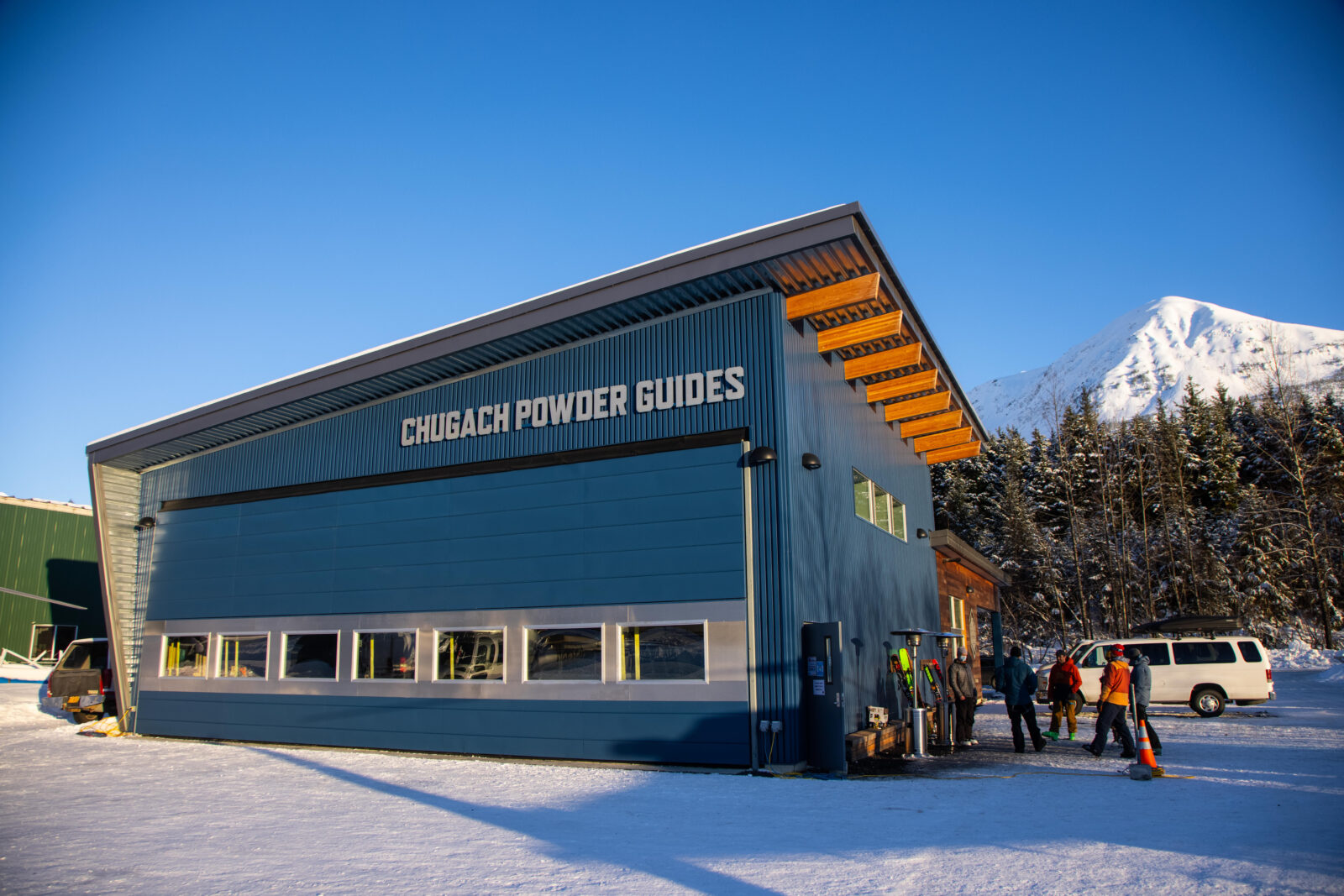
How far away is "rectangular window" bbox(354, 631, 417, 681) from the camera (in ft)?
46.0

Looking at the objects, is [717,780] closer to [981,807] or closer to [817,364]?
[981,807]

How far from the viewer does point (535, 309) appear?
43.0 feet

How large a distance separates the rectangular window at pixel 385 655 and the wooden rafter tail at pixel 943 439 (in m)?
12.7

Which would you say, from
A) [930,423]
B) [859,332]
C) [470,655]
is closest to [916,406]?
[930,423]

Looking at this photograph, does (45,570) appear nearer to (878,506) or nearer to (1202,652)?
(878,506)

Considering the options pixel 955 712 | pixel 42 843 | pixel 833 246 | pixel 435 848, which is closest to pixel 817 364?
pixel 833 246

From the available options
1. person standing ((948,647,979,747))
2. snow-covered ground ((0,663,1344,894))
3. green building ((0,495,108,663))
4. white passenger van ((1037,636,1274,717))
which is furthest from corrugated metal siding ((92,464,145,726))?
white passenger van ((1037,636,1274,717))

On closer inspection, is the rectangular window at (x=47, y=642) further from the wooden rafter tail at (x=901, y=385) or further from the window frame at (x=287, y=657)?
the wooden rafter tail at (x=901, y=385)

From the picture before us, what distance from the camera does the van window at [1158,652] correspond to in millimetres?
18625

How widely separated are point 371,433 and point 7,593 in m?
23.6

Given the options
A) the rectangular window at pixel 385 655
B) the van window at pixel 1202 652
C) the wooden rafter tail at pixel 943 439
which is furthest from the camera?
the wooden rafter tail at pixel 943 439

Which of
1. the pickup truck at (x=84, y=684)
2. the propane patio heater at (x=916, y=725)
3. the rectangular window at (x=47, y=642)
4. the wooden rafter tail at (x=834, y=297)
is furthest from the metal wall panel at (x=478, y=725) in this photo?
the rectangular window at (x=47, y=642)

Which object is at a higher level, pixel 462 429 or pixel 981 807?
pixel 462 429

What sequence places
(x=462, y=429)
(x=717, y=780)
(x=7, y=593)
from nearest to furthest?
(x=717, y=780) → (x=462, y=429) → (x=7, y=593)
